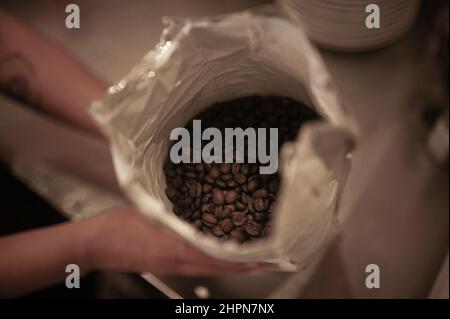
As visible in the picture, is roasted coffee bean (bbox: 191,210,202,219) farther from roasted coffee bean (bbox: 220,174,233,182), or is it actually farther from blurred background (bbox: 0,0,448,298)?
blurred background (bbox: 0,0,448,298)

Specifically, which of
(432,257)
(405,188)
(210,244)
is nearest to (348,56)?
(405,188)

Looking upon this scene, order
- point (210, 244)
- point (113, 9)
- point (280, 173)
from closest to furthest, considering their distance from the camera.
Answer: point (210, 244) < point (280, 173) < point (113, 9)

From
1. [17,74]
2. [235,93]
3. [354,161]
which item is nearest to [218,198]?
[235,93]

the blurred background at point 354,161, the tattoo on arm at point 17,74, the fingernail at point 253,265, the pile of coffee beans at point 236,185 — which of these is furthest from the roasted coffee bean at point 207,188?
the tattoo on arm at point 17,74

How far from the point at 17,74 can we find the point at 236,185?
1.41ft

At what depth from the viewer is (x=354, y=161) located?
80cm

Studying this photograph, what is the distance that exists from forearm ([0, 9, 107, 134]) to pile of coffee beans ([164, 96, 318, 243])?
0.76ft

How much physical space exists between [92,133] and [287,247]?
0.47 m

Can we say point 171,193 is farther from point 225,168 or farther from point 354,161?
point 354,161
